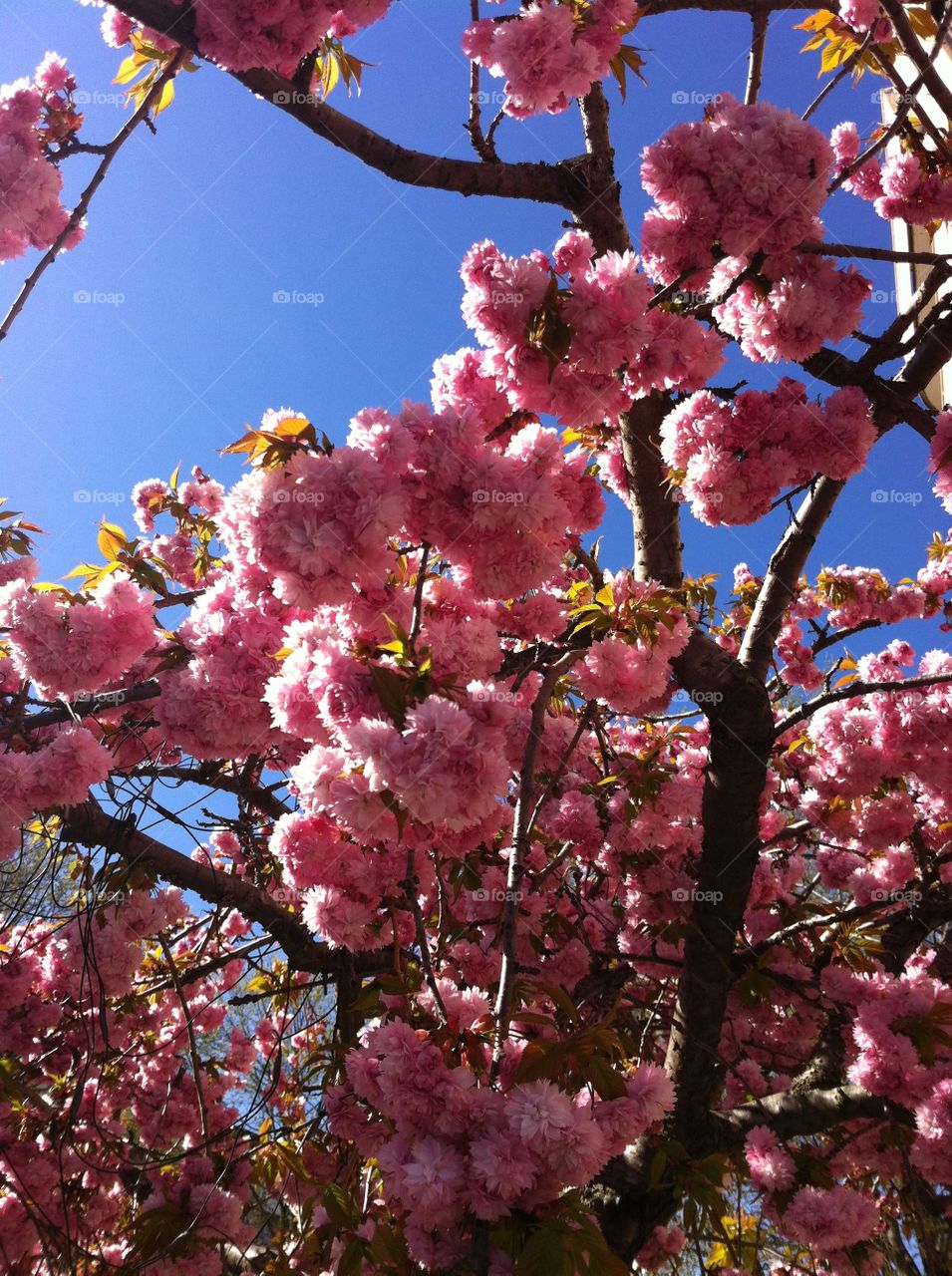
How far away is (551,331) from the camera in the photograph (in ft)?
6.21

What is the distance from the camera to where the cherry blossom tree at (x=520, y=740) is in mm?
1682

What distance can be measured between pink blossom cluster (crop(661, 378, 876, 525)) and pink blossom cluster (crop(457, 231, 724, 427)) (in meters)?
0.46

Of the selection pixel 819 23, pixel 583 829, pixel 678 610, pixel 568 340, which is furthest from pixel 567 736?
pixel 819 23

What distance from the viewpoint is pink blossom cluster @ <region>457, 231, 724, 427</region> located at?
1.91m

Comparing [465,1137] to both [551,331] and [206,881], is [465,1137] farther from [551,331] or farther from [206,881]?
[206,881]

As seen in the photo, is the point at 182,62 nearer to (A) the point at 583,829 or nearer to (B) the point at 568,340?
(B) the point at 568,340

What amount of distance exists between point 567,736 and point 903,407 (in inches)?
74.7

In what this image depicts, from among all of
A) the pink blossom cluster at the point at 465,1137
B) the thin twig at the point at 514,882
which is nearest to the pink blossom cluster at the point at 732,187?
the thin twig at the point at 514,882

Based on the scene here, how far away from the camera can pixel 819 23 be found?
330cm

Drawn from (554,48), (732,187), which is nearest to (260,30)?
(554,48)

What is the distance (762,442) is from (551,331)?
949 millimetres

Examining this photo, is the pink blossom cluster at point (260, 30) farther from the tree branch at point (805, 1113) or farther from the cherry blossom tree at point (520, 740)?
the tree branch at point (805, 1113)

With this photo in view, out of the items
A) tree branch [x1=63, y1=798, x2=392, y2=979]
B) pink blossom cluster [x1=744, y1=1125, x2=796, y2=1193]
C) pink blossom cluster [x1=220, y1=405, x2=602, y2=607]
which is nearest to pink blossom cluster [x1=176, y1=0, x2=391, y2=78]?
pink blossom cluster [x1=220, y1=405, x2=602, y2=607]

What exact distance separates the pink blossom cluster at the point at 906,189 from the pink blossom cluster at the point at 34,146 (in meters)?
3.09
